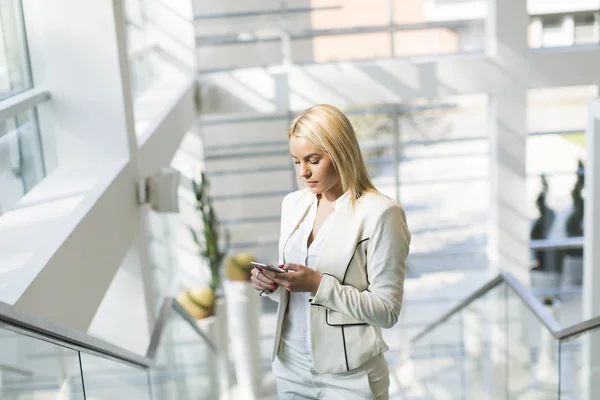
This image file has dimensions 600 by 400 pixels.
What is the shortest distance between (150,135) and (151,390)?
2.25 metres

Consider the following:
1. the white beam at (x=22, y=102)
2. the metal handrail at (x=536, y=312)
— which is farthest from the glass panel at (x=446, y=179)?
the white beam at (x=22, y=102)

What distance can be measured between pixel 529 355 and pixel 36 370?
12.5 feet

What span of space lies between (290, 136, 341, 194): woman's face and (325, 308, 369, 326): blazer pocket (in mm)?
Answer: 360

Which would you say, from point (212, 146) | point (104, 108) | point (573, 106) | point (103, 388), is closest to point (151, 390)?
point (103, 388)

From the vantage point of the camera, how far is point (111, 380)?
8.46ft

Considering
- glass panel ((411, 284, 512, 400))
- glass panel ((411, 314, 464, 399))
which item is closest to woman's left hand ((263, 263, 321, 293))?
glass panel ((411, 284, 512, 400))

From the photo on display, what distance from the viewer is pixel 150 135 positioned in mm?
5188

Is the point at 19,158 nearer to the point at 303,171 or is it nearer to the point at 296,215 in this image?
the point at 296,215

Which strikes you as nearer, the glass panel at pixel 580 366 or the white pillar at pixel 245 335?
the glass panel at pixel 580 366

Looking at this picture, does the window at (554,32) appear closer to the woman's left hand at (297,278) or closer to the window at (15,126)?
the window at (15,126)

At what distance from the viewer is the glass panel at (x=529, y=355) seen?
4215 mm

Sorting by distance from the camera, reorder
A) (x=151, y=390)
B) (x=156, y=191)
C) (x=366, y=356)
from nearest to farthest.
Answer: (x=366, y=356) → (x=151, y=390) → (x=156, y=191)

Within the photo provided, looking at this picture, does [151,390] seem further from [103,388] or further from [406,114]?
[406,114]

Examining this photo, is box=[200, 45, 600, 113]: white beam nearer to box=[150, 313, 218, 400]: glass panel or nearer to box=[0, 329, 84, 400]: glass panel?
box=[150, 313, 218, 400]: glass panel
